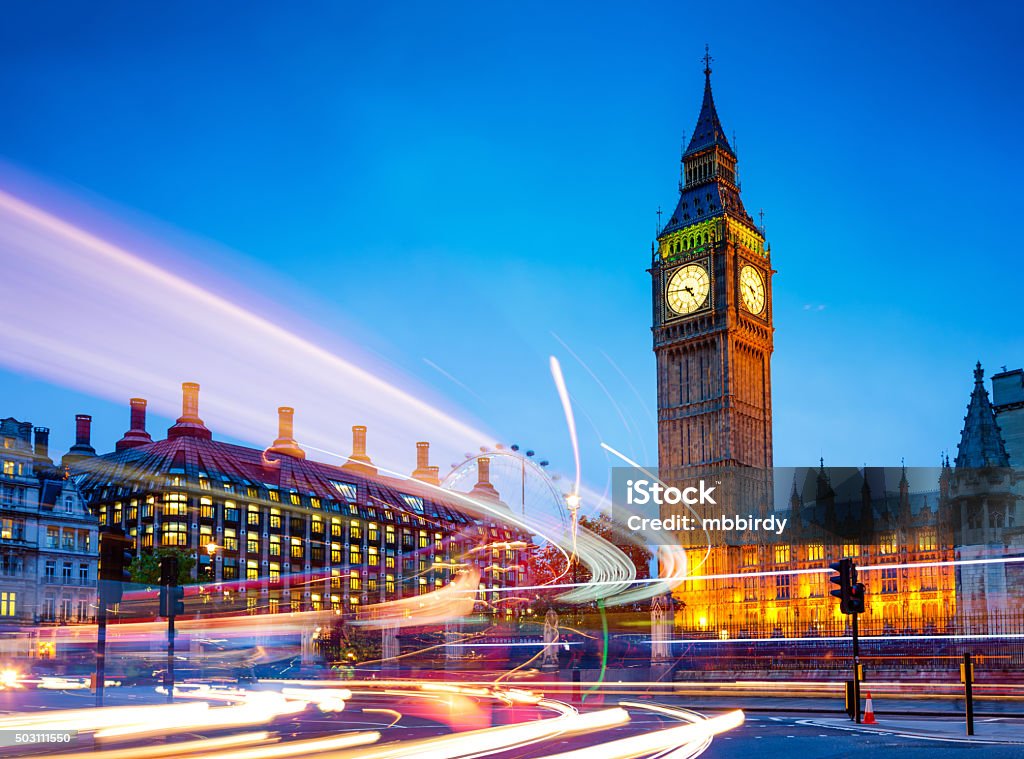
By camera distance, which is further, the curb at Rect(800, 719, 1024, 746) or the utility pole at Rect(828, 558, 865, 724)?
the utility pole at Rect(828, 558, 865, 724)

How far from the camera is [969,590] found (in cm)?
8912

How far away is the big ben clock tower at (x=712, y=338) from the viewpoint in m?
127

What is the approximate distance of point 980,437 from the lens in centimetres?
9231

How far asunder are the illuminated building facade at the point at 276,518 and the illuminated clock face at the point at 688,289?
35962mm

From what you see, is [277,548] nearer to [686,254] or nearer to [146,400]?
[146,400]

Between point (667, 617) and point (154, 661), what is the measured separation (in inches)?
1769

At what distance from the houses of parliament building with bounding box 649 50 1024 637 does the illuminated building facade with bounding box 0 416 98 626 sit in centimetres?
5934

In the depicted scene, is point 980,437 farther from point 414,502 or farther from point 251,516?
point 414,502

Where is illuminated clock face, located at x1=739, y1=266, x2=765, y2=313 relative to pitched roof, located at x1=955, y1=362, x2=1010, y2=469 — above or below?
above

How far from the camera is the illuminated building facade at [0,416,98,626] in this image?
8581 centimetres

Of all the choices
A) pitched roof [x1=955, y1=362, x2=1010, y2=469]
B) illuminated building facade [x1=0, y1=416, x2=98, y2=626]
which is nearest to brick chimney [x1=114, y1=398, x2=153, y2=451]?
illuminated building facade [x1=0, y1=416, x2=98, y2=626]

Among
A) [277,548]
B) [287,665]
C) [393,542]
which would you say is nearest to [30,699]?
[287,665]

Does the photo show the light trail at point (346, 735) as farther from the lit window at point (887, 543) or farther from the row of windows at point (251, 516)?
the row of windows at point (251, 516)

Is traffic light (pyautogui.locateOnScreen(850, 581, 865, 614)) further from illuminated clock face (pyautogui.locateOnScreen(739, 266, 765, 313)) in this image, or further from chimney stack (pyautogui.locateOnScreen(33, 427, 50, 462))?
illuminated clock face (pyautogui.locateOnScreen(739, 266, 765, 313))
